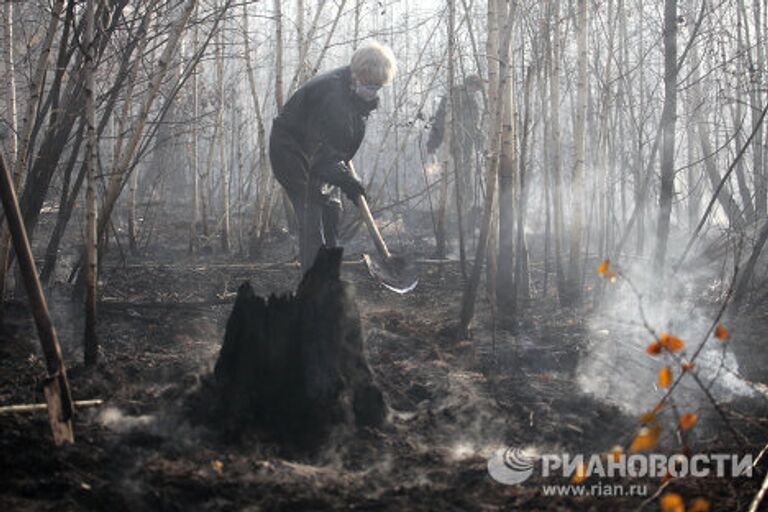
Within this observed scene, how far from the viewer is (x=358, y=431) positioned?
3.51m

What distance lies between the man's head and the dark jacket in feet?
0.29

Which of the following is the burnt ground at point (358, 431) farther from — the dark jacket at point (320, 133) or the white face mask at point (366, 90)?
the white face mask at point (366, 90)

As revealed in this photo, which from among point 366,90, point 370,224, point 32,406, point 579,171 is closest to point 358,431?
point 32,406

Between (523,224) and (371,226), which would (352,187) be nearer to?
(371,226)

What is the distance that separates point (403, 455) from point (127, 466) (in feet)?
4.05

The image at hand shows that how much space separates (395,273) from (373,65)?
166 cm

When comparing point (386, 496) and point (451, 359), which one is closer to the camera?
point (386, 496)

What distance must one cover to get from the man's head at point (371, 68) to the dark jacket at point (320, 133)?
0.09 meters

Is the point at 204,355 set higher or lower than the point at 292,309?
lower

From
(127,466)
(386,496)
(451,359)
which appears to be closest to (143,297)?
(451,359)

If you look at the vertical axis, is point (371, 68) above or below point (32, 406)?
above

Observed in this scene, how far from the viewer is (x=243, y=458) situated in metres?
3.06

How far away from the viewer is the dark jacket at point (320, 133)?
→ 4961 mm

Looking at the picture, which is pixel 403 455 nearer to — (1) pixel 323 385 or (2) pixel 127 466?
(1) pixel 323 385
